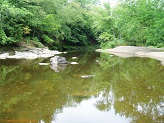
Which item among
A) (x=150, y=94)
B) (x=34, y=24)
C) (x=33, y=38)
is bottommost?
(x=150, y=94)

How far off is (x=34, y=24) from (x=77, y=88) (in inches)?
856

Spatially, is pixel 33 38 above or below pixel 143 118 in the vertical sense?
above

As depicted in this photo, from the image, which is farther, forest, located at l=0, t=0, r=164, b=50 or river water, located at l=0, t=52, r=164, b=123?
forest, located at l=0, t=0, r=164, b=50

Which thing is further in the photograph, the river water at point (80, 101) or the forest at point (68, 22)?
the forest at point (68, 22)

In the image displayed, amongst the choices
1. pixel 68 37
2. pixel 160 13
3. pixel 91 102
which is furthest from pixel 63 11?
pixel 91 102

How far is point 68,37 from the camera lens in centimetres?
4281

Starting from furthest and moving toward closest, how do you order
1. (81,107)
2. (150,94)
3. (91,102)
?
1. (150,94)
2. (91,102)
3. (81,107)

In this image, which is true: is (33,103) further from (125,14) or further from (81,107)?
(125,14)

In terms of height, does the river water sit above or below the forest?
below

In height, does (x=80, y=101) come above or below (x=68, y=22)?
below

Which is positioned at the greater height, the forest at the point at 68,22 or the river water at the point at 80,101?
the forest at the point at 68,22

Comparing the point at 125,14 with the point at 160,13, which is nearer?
the point at 160,13

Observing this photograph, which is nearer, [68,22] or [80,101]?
[80,101]

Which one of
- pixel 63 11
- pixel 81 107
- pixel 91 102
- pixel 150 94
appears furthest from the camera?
pixel 63 11
